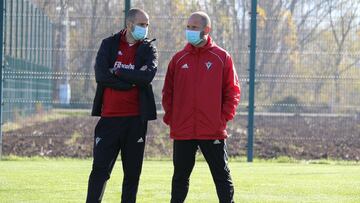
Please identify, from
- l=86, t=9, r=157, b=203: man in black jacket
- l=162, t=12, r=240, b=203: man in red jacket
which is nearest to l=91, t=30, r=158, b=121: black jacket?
l=86, t=9, r=157, b=203: man in black jacket

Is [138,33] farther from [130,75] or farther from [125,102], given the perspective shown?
[125,102]

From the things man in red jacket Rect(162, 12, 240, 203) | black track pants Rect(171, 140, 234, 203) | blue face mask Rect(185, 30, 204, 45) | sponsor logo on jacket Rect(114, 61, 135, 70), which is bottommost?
black track pants Rect(171, 140, 234, 203)

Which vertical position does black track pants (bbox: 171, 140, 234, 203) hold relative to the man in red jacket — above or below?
below

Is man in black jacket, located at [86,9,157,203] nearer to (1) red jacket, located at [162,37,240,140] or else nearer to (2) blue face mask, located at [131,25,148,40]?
(2) blue face mask, located at [131,25,148,40]

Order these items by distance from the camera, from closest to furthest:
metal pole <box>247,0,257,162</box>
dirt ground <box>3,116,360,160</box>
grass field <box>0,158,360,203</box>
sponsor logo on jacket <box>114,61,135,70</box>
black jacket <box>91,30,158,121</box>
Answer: black jacket <box>91,30,158,121</box> → sponsor logo on jacket <box>114,61,135,70</box> → grass field <box>0,158,360,203</box> → metal pole <box>247,0,257,162</box> → dirt ground <box>3,116,360,160</box>

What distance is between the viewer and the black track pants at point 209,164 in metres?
7.82

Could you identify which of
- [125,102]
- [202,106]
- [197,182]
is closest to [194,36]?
A: [202,106]

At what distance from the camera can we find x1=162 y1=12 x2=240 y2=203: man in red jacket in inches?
307

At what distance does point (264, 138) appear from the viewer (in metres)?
15.3

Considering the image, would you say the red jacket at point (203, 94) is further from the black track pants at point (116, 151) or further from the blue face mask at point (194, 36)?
the black track pants at point (116, 151)

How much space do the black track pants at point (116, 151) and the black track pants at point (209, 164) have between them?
13.9 inches

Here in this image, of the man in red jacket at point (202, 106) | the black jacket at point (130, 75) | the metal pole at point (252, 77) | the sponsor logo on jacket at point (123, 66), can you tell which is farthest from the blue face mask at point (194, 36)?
the metal pole at point (252, 77)

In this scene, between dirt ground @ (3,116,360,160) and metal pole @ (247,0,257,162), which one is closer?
metal pole @ (247,0,257,162)

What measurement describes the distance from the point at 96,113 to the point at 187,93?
845 mm
